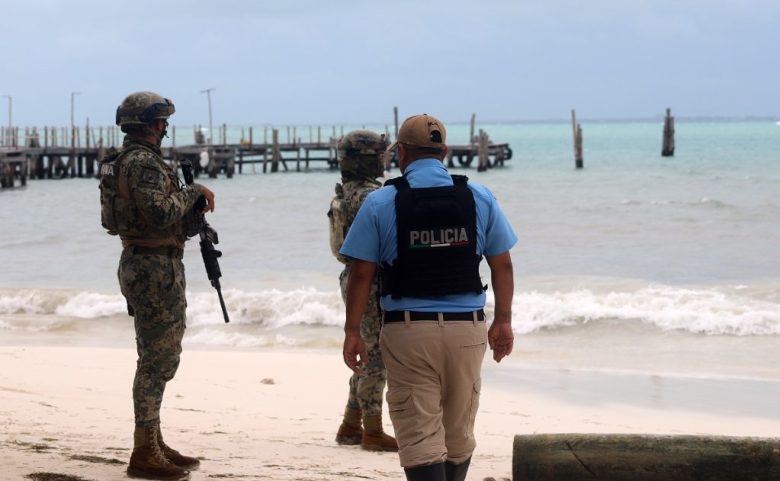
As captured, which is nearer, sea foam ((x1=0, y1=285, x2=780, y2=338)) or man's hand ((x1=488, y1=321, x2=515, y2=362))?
man's hand ((x1=488, y1=321, x2=515, y2=362))

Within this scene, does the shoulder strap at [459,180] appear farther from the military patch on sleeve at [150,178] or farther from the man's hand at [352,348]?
the military patch on sleeve at [150,178]

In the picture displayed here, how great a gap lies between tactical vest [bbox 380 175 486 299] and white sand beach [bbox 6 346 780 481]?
1540mm

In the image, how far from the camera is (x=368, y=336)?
5.46 metres

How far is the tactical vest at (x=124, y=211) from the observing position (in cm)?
464

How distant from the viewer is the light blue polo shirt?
372 cm

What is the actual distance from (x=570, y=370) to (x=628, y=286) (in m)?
6.05

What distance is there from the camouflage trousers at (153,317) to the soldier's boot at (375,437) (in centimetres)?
121

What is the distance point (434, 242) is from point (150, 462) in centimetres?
184

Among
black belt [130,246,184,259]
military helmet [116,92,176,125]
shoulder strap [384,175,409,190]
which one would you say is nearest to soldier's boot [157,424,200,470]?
black belt [130,246,184,259]

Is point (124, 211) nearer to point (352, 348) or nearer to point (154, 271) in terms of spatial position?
point (154, 271)

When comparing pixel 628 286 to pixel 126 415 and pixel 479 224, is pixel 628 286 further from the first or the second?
pixel 479 224

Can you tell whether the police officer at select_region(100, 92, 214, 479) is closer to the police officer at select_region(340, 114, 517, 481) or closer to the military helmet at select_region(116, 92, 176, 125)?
the military helmet at select_region(116, 92, 176, 125)

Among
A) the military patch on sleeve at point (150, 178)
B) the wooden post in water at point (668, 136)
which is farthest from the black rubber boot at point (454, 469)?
the wooden post in water at point (668, 136)

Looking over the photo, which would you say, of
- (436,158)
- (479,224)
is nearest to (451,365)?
(479,224)
